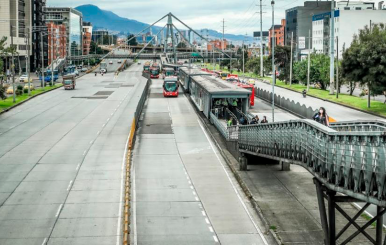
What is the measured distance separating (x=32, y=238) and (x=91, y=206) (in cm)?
463

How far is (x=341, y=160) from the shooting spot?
59.7 feet

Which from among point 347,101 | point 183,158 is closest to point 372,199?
point 183,158

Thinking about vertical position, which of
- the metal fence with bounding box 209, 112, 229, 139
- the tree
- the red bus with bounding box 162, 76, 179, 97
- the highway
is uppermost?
the tree

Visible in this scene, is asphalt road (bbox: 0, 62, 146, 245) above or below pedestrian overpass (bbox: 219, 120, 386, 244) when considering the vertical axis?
below

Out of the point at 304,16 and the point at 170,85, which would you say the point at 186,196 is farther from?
the point at 304,16

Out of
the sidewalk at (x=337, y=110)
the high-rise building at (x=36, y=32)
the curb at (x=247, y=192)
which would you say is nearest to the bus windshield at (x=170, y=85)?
the sidewalk at (x=337, y=110)

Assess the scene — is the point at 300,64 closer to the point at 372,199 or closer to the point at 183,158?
the point at 183,158

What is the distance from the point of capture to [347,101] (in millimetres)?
72188

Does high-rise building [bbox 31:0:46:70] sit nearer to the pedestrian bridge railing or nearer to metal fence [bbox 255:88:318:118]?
metal fence [bbox 255:88:318:118]

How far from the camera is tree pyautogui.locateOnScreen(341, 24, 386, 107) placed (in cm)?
5975

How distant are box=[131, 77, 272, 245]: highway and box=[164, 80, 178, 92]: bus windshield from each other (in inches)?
1364

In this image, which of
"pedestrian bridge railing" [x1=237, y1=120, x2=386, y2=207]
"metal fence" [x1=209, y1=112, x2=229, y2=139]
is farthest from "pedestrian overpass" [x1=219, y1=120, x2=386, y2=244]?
"metal fence" [x1=209, y1=112, x2=229, y2=139]

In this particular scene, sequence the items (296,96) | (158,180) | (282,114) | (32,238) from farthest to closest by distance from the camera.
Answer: (296,96), (282,114), (158,180), (32,238)

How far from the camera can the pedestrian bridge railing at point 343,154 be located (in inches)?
631
